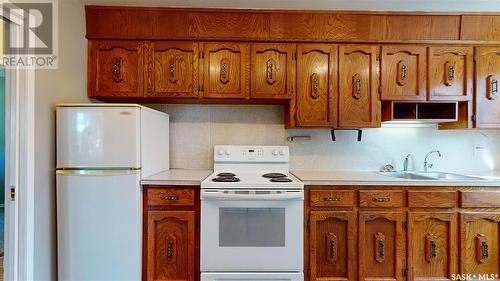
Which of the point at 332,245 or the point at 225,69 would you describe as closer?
the point at 332,245

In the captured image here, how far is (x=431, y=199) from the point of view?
6.49ft

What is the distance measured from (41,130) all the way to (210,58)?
1.31 m

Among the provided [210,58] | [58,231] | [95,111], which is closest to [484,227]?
[210,58]

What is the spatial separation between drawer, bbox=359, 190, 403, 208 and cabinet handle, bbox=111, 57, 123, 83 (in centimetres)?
215

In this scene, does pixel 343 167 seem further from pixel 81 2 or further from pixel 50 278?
pixel 81 2

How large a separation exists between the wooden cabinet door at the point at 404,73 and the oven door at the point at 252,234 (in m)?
1.23

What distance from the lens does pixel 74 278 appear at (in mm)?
1823

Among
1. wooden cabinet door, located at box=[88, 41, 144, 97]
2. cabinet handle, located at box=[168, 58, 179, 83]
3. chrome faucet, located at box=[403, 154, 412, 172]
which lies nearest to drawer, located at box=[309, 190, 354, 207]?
chrome faucet, located at box=[403, 154, 412, 172]

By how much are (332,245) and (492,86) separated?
193 cm

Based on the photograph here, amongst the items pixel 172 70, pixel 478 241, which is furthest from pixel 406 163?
pixel 172 70

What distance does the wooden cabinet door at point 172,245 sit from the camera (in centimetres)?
196

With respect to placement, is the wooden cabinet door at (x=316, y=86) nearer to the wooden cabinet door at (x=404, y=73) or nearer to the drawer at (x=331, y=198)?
the wooden cabinet door at (x=404, y=73)

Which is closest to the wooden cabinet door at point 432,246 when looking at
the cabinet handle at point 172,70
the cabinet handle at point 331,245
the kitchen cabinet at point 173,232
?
the cabinet handle at point 331,245

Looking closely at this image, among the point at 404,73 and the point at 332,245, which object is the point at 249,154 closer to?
the point at 332,245
